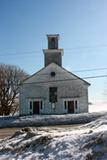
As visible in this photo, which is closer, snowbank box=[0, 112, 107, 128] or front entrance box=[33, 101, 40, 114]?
snowbank box=[0, 112, 107, 128]

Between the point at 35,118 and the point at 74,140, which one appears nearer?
the point at 74,140

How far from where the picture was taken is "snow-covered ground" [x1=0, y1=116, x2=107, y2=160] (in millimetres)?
8117

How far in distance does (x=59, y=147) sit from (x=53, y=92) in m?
32.3

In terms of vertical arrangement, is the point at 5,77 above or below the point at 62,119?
above

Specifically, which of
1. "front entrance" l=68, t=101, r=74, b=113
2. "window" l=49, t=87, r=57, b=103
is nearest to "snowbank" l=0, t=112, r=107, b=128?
"front entrance" l=68, t=101, r=74, b=113

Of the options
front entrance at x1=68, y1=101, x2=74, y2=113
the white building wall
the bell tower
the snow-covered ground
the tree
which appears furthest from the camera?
the tree

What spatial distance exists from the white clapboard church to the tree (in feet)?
48.5

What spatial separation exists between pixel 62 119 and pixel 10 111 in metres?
30.0

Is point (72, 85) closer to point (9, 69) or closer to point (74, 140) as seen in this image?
point (9, 69)

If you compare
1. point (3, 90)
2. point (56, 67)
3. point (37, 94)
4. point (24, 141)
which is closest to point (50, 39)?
point (56, 67)

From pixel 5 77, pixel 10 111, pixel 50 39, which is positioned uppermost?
pixel 50 39

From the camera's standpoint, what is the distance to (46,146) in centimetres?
934

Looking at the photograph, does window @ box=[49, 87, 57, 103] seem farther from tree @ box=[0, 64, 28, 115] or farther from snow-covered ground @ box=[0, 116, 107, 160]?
snow-covered ground @ box=[0, 116, 107, 160]

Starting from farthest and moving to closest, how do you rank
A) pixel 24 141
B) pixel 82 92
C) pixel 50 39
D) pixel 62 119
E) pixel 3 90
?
1. pixel 3 90
2. pixel 50 39
3. pixel 82 92
4. pixel 62 119
5. pixel 24 141
